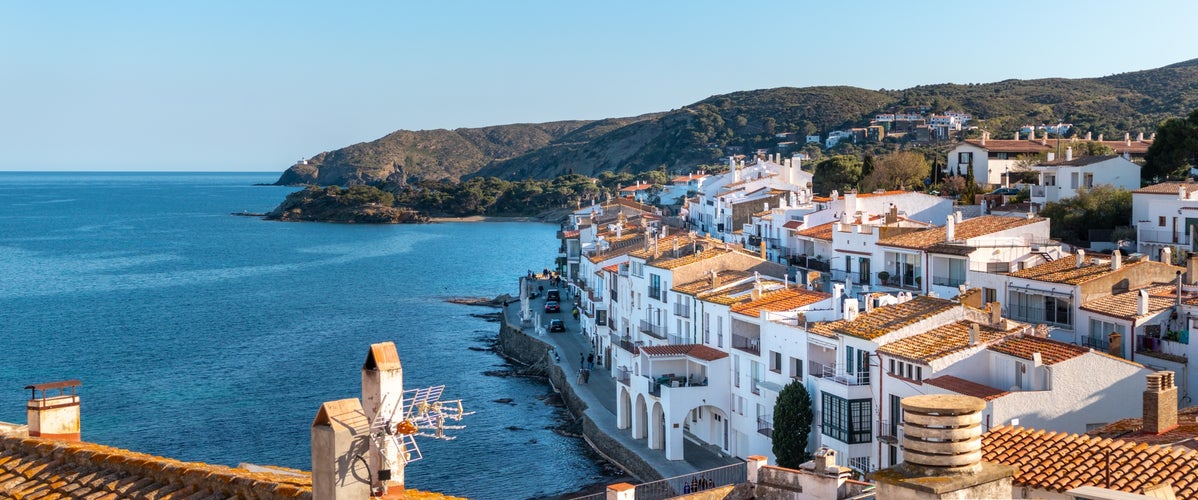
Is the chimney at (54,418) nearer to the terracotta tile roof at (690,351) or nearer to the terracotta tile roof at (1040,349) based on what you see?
A: the terracotta tile roof at (1040,349)

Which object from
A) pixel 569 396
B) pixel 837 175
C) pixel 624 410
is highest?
pixel 837 175

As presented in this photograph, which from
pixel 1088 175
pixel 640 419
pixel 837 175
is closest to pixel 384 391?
pixel 640 419

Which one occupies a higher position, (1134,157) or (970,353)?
(1134,157)

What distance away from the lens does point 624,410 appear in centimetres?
3953

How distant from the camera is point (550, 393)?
49.8 m

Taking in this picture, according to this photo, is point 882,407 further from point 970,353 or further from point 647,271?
point 647,271

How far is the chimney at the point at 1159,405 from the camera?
744 inches

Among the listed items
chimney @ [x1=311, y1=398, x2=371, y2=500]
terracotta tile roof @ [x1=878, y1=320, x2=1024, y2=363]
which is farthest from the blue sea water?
chimney @ [x1=311, y1=398, x2=371, y2=500]

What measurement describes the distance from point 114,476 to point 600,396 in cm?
3389

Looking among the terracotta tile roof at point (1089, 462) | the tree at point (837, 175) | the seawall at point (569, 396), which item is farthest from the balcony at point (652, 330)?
the tree at point (837, 175)

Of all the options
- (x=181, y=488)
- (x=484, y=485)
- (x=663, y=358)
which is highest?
(x=181, y=488)

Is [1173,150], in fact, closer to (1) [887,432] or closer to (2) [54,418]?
(1) [887,432]

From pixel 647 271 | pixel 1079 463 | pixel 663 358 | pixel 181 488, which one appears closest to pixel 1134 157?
pixel 647 271

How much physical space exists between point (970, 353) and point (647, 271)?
1796 cm
